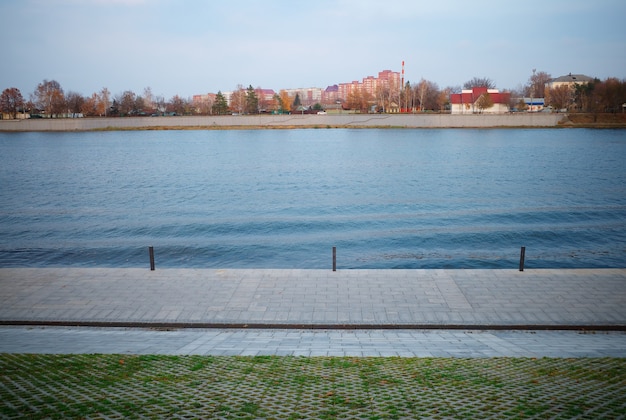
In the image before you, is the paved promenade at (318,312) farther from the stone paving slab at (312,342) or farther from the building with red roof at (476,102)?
the building with red roof at (476,102)

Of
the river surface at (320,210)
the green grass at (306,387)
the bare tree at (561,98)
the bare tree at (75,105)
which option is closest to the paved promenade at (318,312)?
the green grass at (306,387)

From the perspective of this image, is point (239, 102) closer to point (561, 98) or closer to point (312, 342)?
point (561, 98)

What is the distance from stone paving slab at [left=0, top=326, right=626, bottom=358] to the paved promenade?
0.08 feet

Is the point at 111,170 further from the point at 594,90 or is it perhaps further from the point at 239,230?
the point at 594,90

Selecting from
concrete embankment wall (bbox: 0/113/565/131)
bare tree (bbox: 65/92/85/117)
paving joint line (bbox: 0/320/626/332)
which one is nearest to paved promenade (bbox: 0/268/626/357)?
paving joint line (bbox: 0/320/626/332)

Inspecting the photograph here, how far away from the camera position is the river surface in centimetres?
2133

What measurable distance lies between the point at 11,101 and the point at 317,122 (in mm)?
110235

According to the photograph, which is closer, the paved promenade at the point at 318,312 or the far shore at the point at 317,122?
the paved promenade at the point at 318,312

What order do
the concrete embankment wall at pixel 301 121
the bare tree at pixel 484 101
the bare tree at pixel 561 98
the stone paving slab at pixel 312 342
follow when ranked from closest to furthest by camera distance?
1. the stone paving slab at pixel 312 342
2. the concrete embankment wall at pixel 301 121
3. the bare tree at pixel 484 101
4. the bare tree at pixel 561 98

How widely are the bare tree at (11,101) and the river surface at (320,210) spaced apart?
11799 centimetres

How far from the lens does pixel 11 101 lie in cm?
15875

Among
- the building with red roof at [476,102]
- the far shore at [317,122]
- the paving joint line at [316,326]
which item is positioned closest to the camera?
the paving joint line at [316,326]

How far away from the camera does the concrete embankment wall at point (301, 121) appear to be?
4235 inches

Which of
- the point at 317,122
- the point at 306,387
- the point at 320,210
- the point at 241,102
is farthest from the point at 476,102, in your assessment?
the point at 306,387
